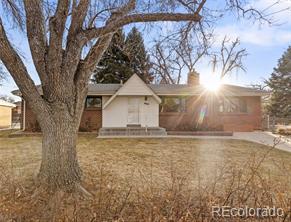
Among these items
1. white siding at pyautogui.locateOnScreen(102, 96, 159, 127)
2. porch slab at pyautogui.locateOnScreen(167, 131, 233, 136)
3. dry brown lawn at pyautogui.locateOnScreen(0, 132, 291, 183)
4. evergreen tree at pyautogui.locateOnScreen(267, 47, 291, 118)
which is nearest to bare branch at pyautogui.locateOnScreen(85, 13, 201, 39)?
dry brown lawn at pyautogui.locateOnScreen(0, 132, 291, 183)

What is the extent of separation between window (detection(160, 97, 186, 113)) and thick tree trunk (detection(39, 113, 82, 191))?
592 inches

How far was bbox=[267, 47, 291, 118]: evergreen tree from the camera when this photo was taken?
38088 mm

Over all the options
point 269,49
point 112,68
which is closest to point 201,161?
point 269,49

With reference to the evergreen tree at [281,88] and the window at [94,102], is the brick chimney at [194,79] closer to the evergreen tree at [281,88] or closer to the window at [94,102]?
the window at [94,102]

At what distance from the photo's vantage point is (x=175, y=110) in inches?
769

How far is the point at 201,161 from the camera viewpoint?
314 inches

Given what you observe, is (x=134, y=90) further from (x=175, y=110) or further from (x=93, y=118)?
(x=93, y=118)

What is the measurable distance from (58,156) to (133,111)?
13.6 m

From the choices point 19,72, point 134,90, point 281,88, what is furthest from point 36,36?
point 281,88

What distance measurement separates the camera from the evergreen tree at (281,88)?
3809cm

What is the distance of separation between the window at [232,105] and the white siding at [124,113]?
570cm

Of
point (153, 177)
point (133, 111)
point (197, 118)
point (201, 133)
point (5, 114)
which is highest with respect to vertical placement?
point (133, 111)

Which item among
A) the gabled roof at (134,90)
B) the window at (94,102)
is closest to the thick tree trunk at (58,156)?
Result: the gabled roof at (134,90)

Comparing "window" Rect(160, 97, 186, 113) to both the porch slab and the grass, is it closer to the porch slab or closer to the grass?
the porch slab
